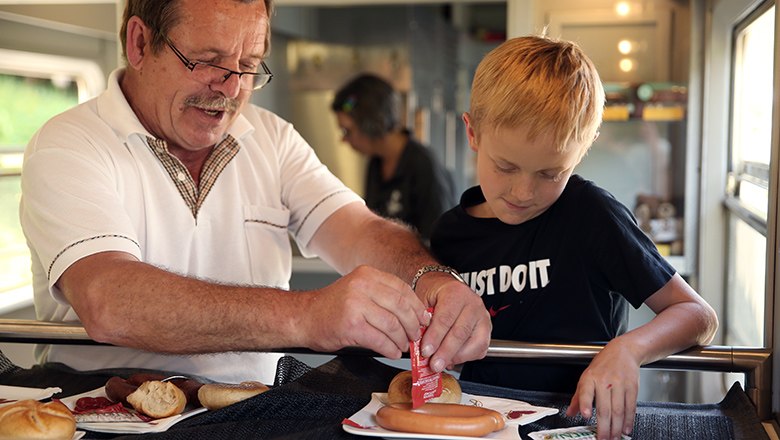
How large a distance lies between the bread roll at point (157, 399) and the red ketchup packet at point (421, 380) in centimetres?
32

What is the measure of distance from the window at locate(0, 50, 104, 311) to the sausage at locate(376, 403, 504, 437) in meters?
2.93

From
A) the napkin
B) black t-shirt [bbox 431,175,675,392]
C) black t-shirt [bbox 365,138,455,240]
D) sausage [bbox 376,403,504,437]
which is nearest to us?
sausage [bbox 376,403,504,437]

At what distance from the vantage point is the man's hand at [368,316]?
1.24m

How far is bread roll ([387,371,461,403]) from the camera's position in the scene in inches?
47.8

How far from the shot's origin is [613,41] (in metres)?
3.87

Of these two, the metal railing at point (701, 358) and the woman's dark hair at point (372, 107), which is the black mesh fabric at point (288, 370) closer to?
the metal railing at point (701, 358)

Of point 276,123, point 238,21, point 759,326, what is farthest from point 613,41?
point 238,21

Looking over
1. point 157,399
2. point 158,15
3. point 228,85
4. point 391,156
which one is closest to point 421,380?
point 157,399

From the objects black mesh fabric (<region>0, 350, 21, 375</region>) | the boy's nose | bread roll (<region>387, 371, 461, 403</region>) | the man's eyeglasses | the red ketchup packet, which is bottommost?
black mesh fabric (<region>0, 350, 21, 375</region>)

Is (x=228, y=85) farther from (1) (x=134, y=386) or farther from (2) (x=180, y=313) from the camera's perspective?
(1) (x=134, y=386)

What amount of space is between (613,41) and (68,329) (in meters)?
3.01

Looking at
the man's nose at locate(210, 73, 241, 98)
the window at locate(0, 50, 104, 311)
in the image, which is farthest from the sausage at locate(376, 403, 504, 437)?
the window at locate(0, 50, 104, 311)

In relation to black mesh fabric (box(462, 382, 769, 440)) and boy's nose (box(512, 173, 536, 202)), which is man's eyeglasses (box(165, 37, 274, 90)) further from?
black mesh fabric (box(462, 382, 769, 440))

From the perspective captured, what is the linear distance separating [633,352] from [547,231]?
1.35 ft
